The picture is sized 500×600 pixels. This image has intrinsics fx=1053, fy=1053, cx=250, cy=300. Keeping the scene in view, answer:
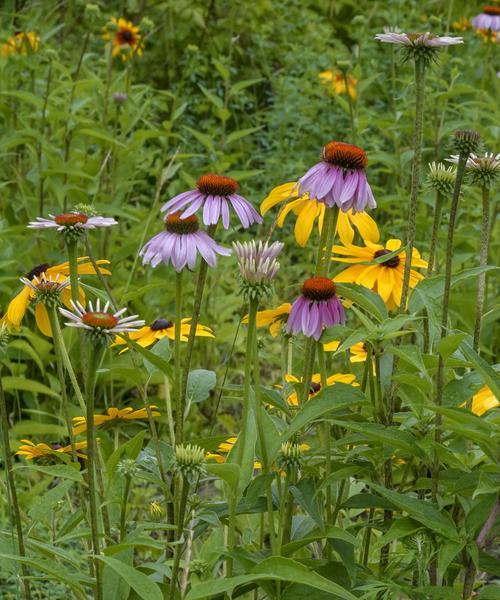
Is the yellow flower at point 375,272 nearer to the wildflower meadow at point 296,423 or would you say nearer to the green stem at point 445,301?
the wildflower meadow at point 296,423

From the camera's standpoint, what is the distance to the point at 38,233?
2.64 metres

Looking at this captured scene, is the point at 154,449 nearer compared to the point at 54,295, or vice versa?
the point at 54,295

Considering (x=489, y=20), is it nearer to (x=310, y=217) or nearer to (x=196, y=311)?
(x=310, y=217)

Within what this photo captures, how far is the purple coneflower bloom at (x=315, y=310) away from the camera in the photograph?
1.19m

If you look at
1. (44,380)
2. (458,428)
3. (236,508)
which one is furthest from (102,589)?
(44,380)

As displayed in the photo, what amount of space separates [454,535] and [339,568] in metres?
0.16

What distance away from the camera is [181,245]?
1.26m

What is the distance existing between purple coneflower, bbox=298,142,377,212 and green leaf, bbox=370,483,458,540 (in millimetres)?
336

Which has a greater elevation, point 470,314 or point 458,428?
point 458,428

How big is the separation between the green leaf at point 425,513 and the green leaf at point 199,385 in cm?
31

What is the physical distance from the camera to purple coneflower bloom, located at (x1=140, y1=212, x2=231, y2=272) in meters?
1.24

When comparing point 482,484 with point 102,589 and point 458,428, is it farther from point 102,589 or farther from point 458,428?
point 102,589

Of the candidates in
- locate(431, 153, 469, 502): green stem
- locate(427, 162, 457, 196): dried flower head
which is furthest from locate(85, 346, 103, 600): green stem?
locate(427, 162, 457, 196): dried flower head

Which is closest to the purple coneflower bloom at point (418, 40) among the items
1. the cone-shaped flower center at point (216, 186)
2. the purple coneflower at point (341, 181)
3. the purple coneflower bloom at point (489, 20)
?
the purple coneflower at point (341, 181)
